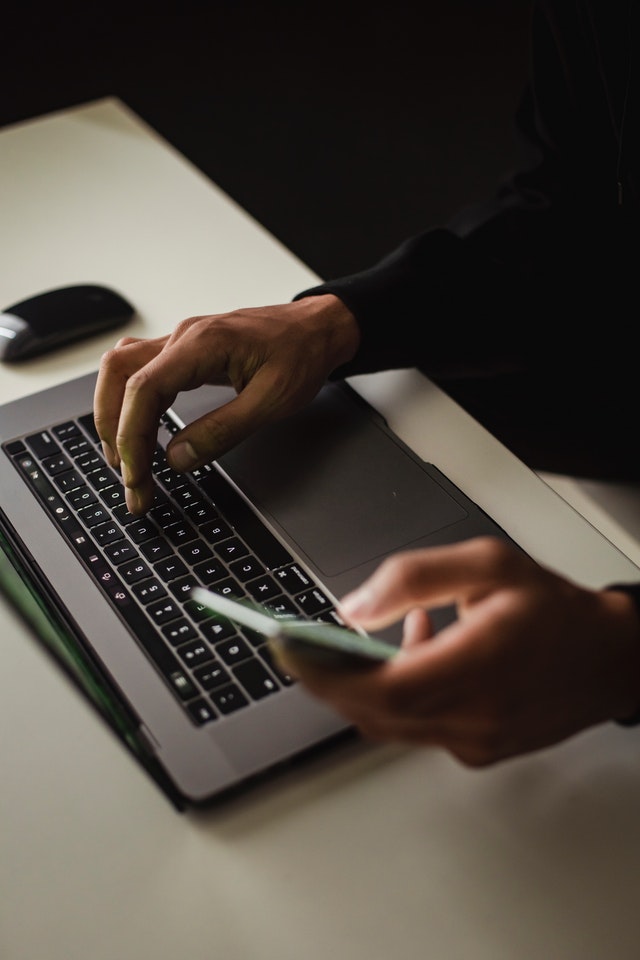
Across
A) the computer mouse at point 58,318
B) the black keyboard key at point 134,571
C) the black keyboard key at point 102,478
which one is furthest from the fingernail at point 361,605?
the computer mouse at point 58,318

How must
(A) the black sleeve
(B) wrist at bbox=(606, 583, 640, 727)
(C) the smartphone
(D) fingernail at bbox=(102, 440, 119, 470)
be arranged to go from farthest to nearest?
1. (A) the black sleeve
2. (D) fingernail at bbox=(102, 440, 119, 470)
3. (B) wrist at bbox=(606, 583, 640, 727)
4. (C) the smartphone

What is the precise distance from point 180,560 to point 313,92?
2.33m

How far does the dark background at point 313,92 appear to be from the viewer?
2.54m

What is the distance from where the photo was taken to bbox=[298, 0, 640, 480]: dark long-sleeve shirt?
3.14 feet

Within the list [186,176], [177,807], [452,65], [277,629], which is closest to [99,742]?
[177,807]

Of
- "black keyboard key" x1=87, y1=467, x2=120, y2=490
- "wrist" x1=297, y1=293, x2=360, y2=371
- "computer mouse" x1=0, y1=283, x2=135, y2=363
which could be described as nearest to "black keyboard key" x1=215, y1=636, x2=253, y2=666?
"black keyboard key" x1=87, y1=467, x2=120, y2=490

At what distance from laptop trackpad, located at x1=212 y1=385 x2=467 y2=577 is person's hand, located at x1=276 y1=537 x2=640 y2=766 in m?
A: 0.16

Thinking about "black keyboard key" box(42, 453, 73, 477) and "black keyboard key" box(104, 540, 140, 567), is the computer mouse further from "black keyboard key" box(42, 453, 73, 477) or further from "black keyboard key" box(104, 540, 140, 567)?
"black keyboard key" box(104, 540, 140, 567)

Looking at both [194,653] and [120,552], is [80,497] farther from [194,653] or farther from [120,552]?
[194,653]

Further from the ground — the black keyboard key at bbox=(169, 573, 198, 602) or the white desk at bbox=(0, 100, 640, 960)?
the black keyboard key at bbox=(169, 573, 198, 602)

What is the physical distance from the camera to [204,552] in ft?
2.46

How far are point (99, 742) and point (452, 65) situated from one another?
2609 mm

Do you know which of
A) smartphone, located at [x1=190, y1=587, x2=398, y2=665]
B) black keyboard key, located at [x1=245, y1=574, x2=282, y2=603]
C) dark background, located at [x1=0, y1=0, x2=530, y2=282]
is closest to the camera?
smartphone, located at [x1=190, y1=587, x2=398, y2=665]

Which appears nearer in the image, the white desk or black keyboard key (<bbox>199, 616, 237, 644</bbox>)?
the white desk
